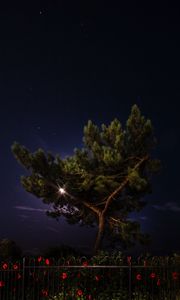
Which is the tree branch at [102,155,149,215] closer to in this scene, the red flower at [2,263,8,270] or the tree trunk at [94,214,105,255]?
the tree trunk at [94,214,105,255]

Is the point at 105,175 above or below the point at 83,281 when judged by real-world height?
above

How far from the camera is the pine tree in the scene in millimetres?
24859

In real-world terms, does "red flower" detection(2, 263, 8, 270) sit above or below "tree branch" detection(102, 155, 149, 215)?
below

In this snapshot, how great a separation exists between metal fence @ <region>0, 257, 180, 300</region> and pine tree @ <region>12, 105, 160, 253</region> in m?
7.95

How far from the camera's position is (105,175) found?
83.1ft

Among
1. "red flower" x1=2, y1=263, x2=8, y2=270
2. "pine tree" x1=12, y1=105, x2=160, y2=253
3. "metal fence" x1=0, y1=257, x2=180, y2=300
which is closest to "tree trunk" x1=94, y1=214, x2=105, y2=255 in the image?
"pine tree" x1=12, y1=105, x2=160, y2=253

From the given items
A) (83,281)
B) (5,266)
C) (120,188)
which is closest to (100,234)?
(120,188)

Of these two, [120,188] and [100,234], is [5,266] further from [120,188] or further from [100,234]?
[120,188]

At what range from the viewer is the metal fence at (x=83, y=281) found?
15.2m

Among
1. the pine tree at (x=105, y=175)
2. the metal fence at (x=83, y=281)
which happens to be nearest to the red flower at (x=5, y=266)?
the metal fence at (x=83, y=281)

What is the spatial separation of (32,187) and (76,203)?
2.18m

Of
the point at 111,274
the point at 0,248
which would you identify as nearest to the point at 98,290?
the point at 111,274

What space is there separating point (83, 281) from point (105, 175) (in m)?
9.04

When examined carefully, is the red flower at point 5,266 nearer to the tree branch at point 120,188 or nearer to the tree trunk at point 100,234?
the tree trunk at point 100,234
